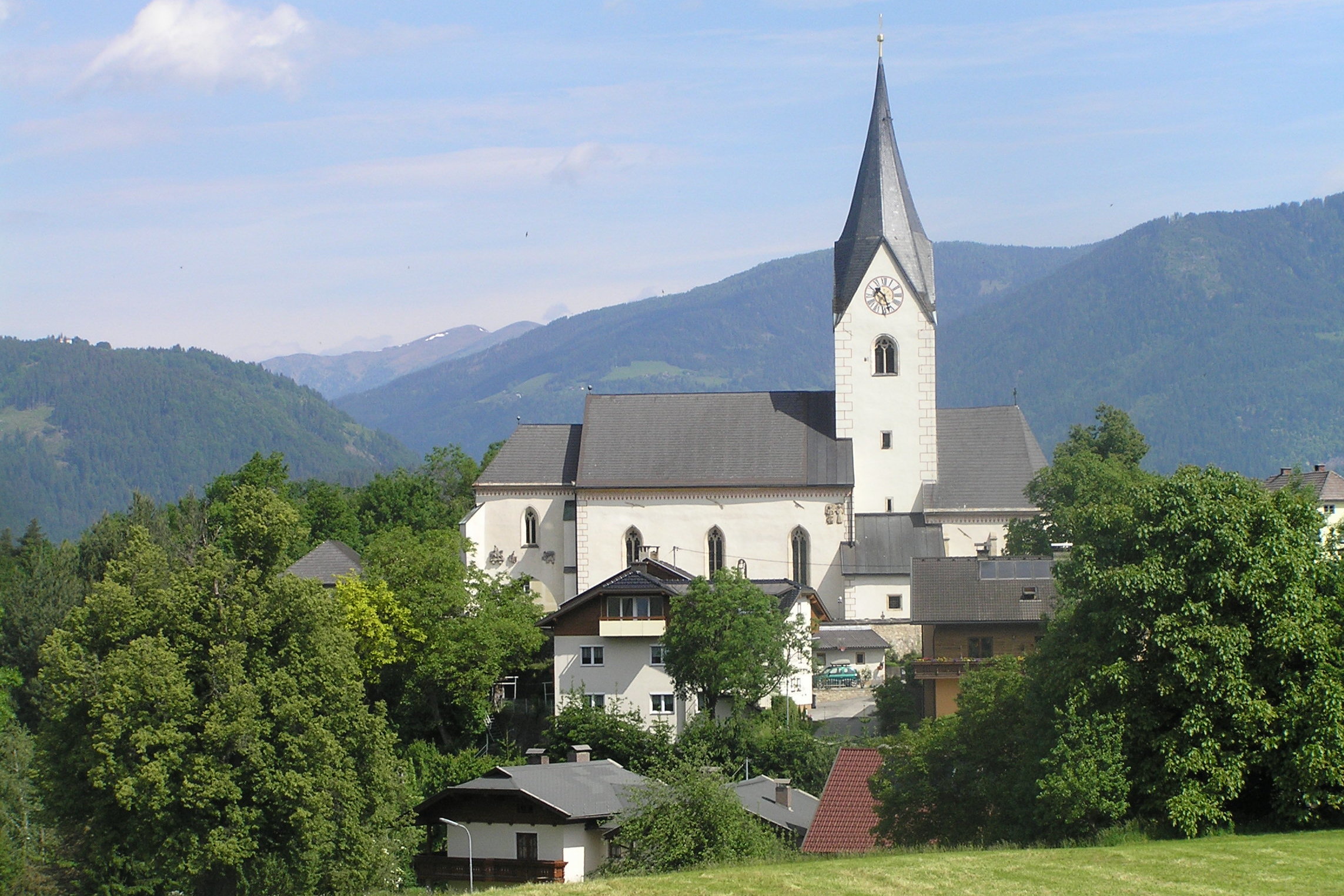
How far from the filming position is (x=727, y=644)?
48594 millimetres

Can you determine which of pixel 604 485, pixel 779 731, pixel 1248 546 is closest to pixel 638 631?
pixel 779 731

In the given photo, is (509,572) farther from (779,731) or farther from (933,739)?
(933,739)

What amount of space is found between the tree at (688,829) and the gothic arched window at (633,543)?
30.3 m

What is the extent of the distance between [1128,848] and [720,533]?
4149 centimetres

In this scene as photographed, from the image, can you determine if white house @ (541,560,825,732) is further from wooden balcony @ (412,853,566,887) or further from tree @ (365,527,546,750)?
wooden balcony @ (412,853,566,887)

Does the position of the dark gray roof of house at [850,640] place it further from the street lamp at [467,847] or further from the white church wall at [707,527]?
the street lamp at [467,847]

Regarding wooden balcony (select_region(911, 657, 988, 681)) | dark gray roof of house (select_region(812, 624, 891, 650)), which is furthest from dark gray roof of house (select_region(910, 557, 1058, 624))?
dark gray roof of house (select_region(812, 624, 891, 650))

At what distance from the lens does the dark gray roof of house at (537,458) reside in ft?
221

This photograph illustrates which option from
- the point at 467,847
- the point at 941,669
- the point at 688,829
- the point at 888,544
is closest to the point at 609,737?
the point at 467,847

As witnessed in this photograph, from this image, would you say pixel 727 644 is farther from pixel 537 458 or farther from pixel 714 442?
pixel 537 458

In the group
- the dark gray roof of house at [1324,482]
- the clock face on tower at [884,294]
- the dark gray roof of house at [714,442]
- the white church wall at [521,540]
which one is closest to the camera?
the dark gray roof of house at [714,442]

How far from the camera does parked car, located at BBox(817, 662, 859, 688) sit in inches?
2288

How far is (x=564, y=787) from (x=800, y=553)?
2585 cm

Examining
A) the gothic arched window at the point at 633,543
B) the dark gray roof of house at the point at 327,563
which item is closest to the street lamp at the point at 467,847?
the dark gray roof of house at the point at 327,563
